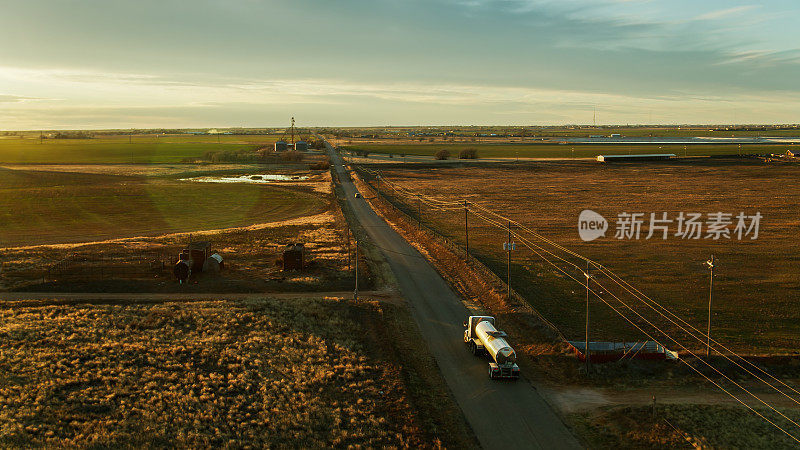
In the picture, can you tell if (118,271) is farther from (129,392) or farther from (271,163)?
(271,163)

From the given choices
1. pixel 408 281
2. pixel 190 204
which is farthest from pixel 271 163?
pixel 408 281

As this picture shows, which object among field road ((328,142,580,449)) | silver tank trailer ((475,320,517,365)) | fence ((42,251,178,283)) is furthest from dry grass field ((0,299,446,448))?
fence ((42,251,178,283))

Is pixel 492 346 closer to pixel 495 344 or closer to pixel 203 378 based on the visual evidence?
pixel 495 344

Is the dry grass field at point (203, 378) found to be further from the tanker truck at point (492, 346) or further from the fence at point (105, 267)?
the fence at point (105, 267)

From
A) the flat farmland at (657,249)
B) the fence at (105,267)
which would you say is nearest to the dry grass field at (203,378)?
the fence at (105,267)

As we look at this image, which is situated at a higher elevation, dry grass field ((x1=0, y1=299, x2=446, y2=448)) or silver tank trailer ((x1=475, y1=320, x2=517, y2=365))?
silver tank trailer ((x1=475, y1=320, x2=517, y2=365))

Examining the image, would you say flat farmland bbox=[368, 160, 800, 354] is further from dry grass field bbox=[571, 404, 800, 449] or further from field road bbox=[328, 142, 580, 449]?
dry grass field bbox=[571, 404, 800, 449]

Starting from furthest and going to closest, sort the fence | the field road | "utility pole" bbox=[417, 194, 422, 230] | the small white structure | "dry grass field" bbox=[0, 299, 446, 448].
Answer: the small white structure → "utility pole" bbox=[417, 194, 422, 230] → the fence → the field road → "dry grass field" bbox=[0, 299, 446, 448]
